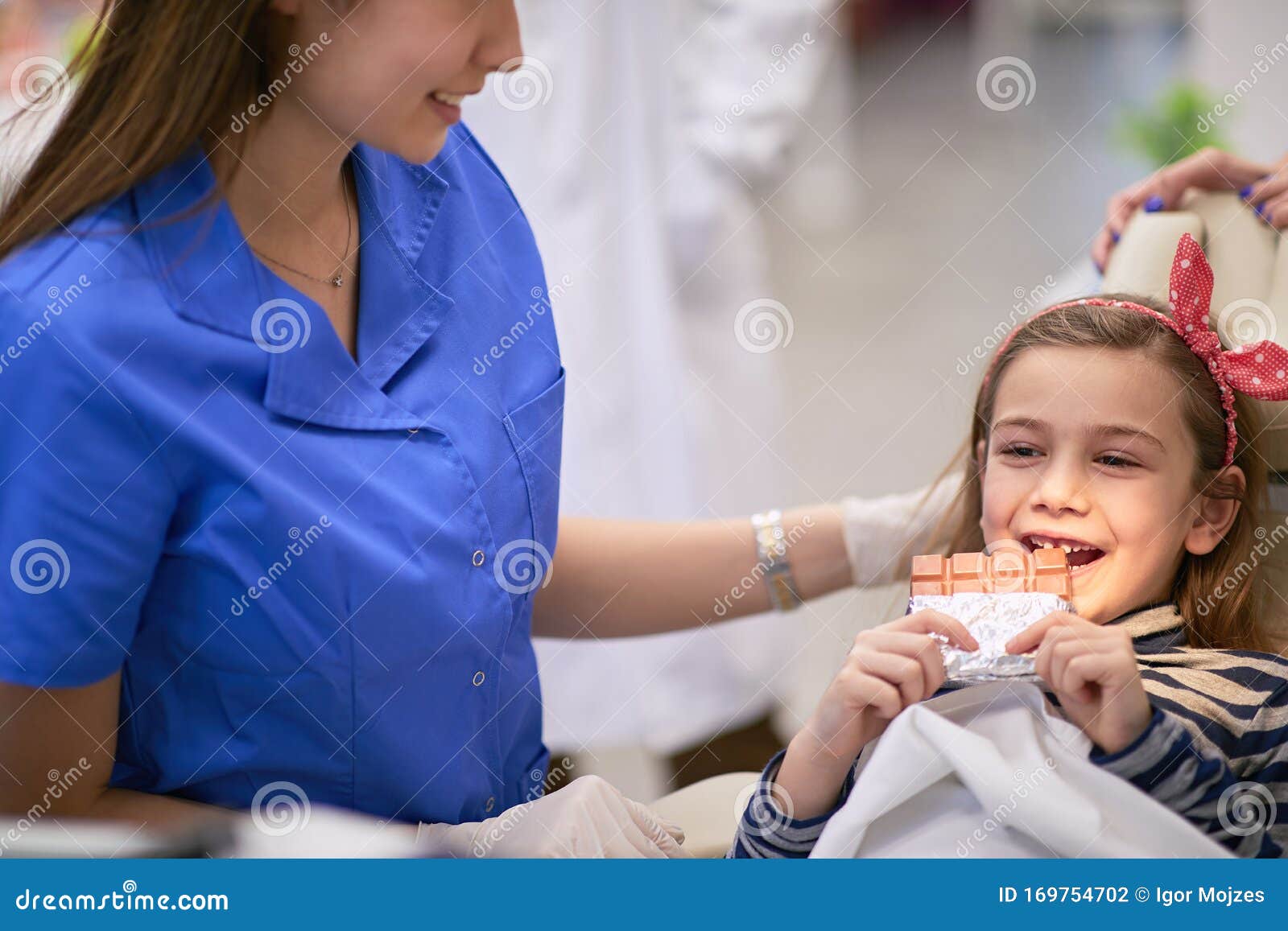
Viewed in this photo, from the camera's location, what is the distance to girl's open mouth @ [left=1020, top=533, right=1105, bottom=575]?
4.15 ft

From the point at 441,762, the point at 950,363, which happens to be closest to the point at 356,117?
the point at 441,762

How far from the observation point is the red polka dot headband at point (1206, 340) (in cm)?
134

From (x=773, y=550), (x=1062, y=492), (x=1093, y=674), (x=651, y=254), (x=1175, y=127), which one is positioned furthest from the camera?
(x=1175, y=127)

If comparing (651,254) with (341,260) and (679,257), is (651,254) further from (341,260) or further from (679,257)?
(341,260)

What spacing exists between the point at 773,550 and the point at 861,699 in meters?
0.48

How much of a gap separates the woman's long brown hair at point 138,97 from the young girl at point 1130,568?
28.7 inches

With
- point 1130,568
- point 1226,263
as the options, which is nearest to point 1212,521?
point 1130,568

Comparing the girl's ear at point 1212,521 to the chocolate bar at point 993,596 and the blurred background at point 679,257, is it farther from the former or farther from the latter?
the blurred background at point 679,257

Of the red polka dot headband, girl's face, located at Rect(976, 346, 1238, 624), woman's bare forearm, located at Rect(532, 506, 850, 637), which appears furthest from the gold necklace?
the red polka dot headband

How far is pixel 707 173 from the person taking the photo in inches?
99.9

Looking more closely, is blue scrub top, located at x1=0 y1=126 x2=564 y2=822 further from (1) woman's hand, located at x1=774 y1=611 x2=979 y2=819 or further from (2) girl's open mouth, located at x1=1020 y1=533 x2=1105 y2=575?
(2) girl's open mouth, located at x1=1020 y1=533 x2=1105 y2=575

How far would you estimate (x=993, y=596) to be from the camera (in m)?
1.12

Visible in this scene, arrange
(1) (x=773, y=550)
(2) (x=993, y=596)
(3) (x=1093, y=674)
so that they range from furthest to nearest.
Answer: (1) (x=773, y=550) < (2) (x=993, y=596) < (3) (x=1093, y=674)

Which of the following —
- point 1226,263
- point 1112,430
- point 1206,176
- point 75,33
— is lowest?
point 1112,430
